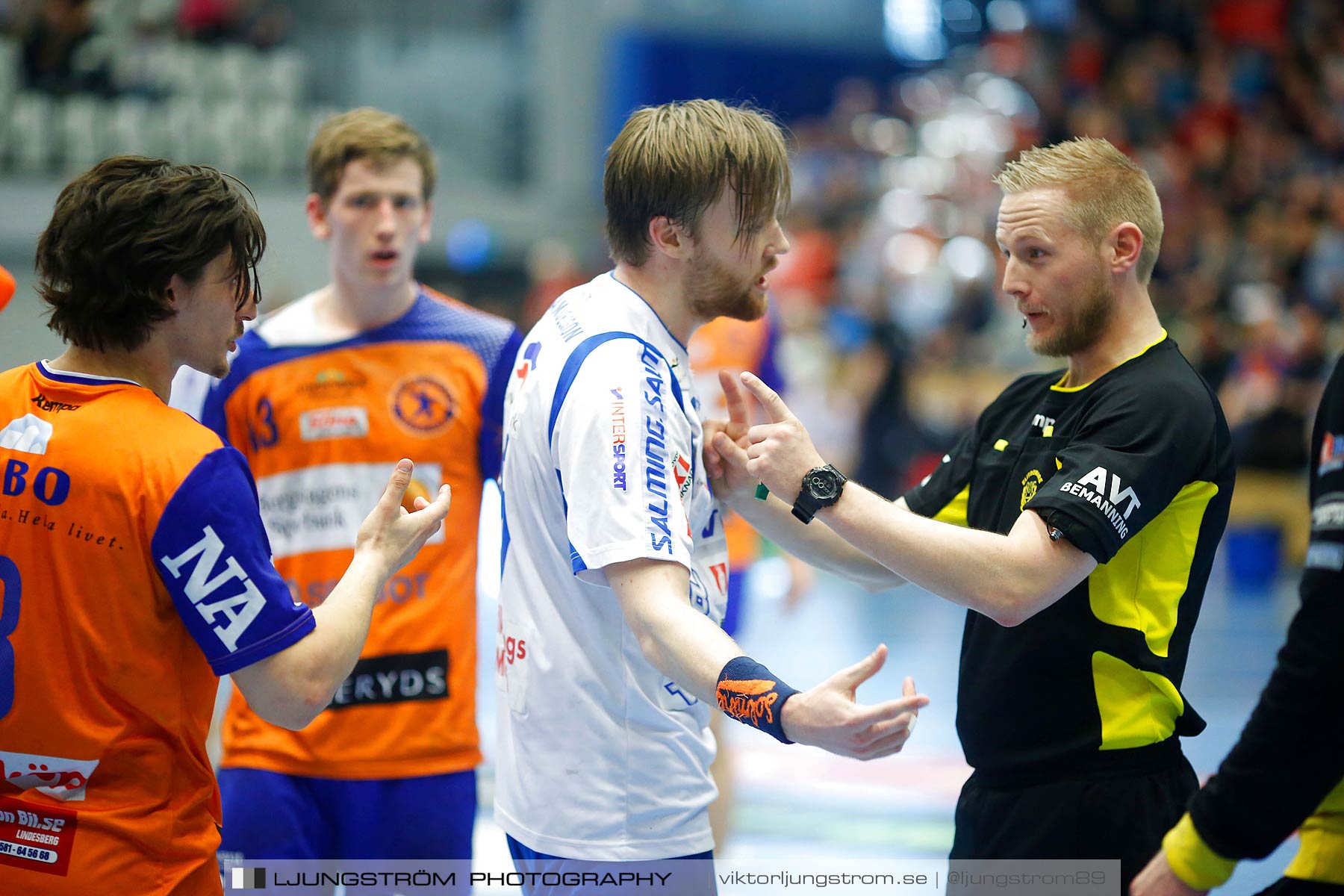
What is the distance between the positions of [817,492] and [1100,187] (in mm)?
1018

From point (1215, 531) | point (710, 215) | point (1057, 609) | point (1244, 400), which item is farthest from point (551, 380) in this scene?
point (1244, 400)

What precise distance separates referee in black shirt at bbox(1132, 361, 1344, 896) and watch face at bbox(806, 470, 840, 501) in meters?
0.89

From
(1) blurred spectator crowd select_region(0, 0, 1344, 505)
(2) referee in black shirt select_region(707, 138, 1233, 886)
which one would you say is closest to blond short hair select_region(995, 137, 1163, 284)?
(2) referee in black shirt select_region(707, 138, 1233, 886)

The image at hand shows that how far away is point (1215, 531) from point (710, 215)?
133cm

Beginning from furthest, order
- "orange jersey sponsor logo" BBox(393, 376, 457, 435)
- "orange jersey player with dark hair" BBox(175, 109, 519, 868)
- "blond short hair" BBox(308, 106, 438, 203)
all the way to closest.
A: "blond short hair" BBox(308, 106, 438, 203)
"orange jersey sponsor logo" BBox(393, 376, 457, 435)
"orange jersey player with dark hair" BBox(175, 109, 519, 868)

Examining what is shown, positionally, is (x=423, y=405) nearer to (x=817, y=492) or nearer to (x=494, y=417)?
(x=494, y=417)

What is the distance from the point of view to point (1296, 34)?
18.5 meters

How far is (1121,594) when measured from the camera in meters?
2.80

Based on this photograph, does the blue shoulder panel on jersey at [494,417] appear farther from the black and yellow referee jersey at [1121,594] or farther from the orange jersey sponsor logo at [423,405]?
the black and yellow referee jersey at [1121,594]

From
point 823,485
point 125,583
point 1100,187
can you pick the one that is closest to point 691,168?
point 823,485

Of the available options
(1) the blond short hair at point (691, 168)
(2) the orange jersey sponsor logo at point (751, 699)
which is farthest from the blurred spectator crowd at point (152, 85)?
(2) the orange jersey sponsor logo at point (751, 699)

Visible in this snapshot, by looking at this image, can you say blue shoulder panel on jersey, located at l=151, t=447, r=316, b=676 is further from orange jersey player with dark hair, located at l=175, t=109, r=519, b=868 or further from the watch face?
orange jersey player with dark hair, located at l=175, t=109, r=519, b=868

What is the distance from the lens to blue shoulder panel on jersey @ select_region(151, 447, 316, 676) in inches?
91.1

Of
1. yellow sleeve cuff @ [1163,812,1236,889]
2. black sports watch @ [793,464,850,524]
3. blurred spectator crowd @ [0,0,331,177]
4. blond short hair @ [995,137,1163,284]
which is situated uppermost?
blurred spectator crowd @ [0,0,331,177]
